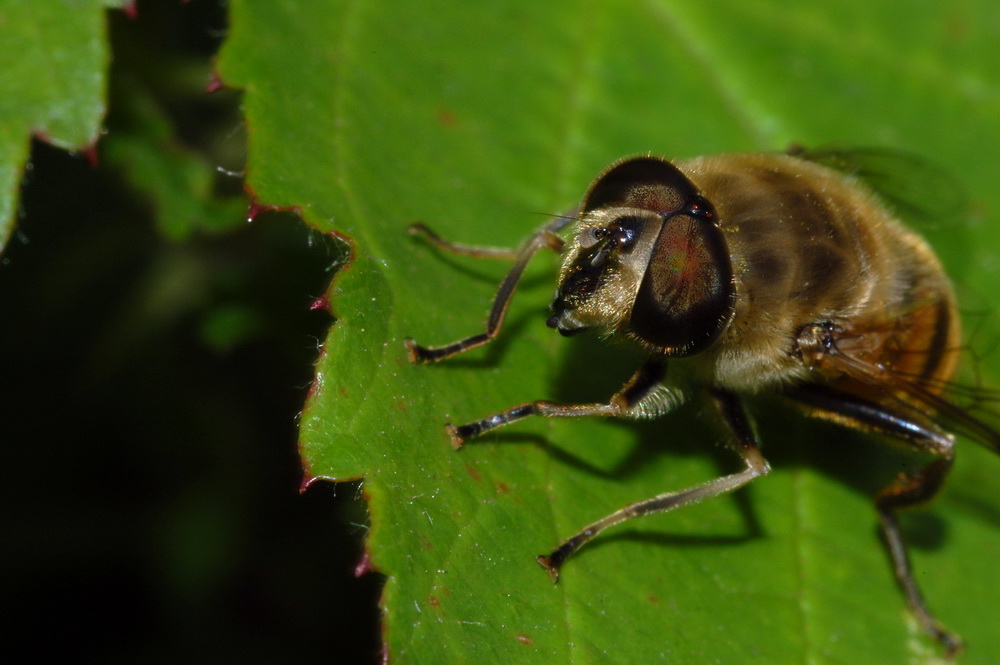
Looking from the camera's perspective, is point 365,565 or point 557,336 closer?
point 365,565

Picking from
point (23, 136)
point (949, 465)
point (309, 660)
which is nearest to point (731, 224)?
point (949, 465)

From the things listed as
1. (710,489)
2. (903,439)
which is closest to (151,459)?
(710,489)

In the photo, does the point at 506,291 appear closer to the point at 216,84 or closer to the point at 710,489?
the point at 710,489

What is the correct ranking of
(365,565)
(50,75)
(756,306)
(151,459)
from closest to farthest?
(365,565) < (756,306) < (50,75) < (151,459)

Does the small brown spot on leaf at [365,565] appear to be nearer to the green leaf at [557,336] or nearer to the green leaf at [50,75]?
the green leaf at [557,336]

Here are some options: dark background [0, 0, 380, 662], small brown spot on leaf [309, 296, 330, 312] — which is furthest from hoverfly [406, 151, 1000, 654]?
dark background [0, 0, 380, 662]

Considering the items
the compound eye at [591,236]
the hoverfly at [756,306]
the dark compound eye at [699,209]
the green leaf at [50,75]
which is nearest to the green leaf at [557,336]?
the hoverfly at [756,306]

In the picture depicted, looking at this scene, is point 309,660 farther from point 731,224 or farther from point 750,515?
point 731,224

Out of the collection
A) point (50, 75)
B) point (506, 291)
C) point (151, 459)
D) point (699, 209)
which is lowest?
point (151, 459)
